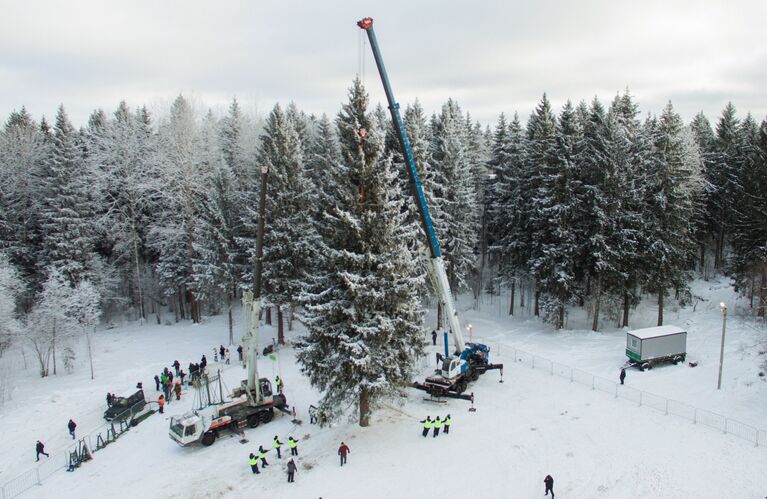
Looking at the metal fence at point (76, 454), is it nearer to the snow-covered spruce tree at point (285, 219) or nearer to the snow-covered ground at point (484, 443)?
the snow-covered ground at point (484, 443)

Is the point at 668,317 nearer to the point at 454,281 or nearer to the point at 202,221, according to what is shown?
the point at 454,281

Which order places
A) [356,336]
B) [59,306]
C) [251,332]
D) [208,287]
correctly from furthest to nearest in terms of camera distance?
[208,287] → [59,306] → [251,332] → [356,336]

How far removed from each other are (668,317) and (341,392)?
1164 inches

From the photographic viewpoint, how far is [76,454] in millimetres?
23031

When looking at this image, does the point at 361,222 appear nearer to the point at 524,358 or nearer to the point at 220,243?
the point at 524,358

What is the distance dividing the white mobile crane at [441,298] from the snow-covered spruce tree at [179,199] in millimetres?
25900

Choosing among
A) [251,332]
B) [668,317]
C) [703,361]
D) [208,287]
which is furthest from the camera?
[208,287]

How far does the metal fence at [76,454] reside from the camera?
21422 millimetres

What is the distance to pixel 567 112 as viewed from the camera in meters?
36.9

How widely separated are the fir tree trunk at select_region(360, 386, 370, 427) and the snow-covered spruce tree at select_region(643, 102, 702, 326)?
77.9 feet

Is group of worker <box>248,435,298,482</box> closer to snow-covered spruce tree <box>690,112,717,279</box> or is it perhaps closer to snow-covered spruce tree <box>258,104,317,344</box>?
snow-covered spruce tree <box>258,104,317,344</box>

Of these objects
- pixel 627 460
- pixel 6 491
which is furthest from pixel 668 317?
pixel 6 491

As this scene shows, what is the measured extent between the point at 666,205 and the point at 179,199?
40182 mm

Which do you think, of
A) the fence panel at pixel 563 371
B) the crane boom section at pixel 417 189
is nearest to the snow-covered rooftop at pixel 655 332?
the fence panel at pixel 563 371
